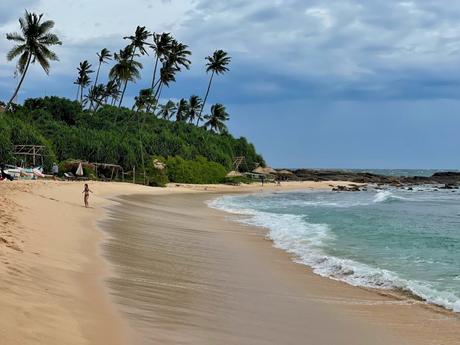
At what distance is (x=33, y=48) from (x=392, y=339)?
138 feet

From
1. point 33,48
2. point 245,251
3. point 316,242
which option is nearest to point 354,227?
point 316,242

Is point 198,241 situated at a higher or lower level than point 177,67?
lower

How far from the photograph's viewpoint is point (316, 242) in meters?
15.6

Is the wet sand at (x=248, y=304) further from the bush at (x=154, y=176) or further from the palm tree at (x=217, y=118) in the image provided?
the palm tree at (x=217, y=118)

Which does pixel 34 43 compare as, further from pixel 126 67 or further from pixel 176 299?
pixel 176 299

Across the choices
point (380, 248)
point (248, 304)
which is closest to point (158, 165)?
point (380, 248)

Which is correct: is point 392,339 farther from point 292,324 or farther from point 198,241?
point 198,241

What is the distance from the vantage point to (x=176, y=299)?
287 inches

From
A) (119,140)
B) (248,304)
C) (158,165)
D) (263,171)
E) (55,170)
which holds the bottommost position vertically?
(248,304)

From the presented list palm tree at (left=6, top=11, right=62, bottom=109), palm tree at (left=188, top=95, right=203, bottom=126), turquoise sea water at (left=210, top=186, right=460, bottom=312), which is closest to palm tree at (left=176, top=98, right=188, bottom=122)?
palm tree at (left=188, top=95, right=203, bottom=126)

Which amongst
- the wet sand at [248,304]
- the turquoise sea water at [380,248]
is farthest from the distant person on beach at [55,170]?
the wet sand at [248,304]

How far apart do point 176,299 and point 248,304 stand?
43.8 inches

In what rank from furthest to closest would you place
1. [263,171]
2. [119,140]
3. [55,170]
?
[263,171]
[119,140]
[55,170]

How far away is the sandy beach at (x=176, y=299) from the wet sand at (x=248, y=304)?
16mm
